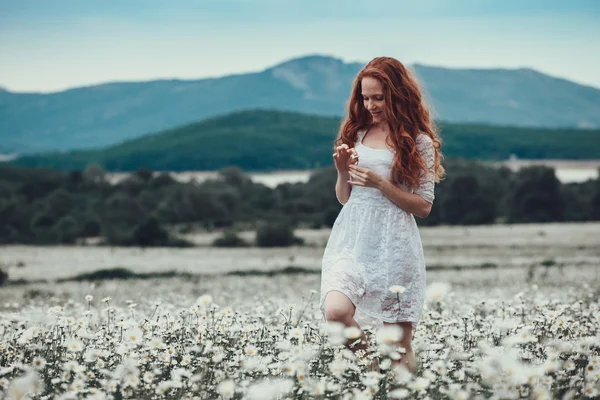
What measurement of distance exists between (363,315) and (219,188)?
73101 millimetres

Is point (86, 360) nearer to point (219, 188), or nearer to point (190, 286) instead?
point (190, 286)

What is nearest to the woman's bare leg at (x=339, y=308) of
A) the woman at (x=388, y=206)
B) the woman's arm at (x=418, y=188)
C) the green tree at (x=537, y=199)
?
the woman at (x=388, y=206)

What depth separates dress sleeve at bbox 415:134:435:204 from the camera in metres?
6.07

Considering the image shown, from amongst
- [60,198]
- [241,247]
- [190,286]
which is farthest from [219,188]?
[190,286]

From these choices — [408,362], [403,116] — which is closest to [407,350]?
[408,362]

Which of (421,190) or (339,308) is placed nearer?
(339,308)

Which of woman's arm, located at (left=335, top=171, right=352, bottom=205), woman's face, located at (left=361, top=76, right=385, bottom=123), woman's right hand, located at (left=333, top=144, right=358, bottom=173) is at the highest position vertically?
woman's face, located at (left=361, top=76, right=385, bottom=123)

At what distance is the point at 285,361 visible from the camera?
5.52 meters

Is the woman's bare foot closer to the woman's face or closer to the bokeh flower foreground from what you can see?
the bokeh flower foreground

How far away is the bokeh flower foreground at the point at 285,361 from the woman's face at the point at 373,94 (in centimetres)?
166

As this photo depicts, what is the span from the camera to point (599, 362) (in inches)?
205

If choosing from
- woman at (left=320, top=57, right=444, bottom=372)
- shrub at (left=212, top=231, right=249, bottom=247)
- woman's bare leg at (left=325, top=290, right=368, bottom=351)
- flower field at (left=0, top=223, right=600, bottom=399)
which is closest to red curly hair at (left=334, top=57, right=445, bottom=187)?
woman at (left=320, top=57, right=444, bottom=372)

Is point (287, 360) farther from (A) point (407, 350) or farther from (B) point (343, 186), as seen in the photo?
(B) point (343, 186)

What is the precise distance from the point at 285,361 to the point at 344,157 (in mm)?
1566
